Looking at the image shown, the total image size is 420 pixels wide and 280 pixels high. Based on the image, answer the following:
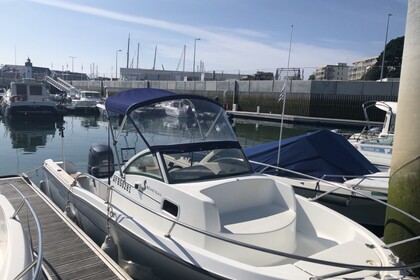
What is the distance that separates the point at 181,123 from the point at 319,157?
3.66 m

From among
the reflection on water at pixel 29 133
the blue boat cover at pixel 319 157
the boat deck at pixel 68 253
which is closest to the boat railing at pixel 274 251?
the boat deck at pixel 68 253

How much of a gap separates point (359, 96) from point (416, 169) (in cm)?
2777

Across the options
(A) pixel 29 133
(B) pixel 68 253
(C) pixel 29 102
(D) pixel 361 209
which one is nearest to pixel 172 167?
(B) pixel 68 253

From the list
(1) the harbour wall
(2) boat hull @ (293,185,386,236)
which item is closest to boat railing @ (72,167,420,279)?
(2) boat hull @ (293,185,386,236)

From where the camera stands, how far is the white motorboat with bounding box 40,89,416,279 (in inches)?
152

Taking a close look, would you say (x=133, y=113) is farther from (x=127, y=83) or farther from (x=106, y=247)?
(x=127, y=83)

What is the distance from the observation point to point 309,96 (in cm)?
3123

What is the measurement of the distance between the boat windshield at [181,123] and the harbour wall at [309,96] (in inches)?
1047

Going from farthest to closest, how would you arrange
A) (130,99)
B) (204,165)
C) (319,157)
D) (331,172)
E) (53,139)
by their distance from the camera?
1. (53,139)
2. (319,157)
3. (331,172)
4. (130,99)
5. (204,165)

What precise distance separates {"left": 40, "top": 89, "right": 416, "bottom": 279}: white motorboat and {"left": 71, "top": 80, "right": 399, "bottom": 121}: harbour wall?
26787 mm

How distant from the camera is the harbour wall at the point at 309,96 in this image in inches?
1145

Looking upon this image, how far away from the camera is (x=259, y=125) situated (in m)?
29.5

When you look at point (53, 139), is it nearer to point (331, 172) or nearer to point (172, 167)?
point (331, 172)

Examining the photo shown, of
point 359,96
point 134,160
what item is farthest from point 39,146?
point 359,96
